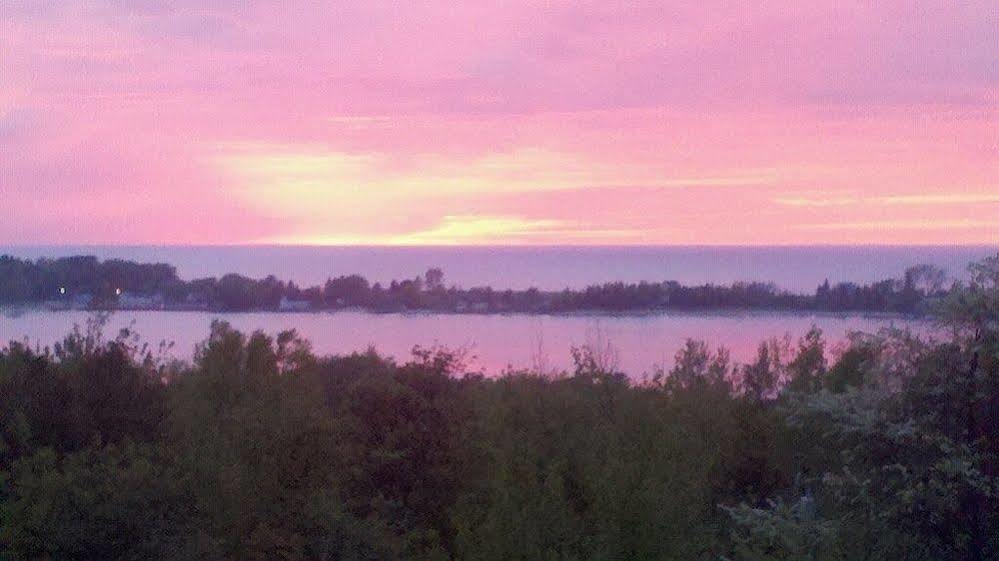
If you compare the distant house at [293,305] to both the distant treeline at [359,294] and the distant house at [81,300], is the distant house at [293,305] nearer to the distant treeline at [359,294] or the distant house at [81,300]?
the distant treeline at [359,294]

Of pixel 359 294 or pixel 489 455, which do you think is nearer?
pixel 489 455

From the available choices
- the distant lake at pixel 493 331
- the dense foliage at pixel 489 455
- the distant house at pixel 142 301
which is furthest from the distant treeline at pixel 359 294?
the dense foliage at pixel 489 455

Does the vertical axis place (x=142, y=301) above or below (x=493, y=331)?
above

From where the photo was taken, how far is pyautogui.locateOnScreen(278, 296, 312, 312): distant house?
94.1ft

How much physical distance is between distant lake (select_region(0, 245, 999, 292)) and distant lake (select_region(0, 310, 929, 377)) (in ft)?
8.10

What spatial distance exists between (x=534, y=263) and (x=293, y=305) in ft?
38.8

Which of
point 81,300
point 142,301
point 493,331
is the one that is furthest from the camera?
point 493,331

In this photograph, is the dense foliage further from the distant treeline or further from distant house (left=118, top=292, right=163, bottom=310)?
distant house (left=118, top=292, right=163, bottom=310)

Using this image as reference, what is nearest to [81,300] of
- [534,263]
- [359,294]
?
[359,294]

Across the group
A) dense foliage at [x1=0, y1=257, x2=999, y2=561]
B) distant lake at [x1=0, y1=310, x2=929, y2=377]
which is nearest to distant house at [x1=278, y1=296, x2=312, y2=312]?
distant lake at [x1=0, y1=310, x2=929, y2=377]

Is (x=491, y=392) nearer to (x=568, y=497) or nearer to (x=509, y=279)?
(x=568, y=497)

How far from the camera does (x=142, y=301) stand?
25.6 m

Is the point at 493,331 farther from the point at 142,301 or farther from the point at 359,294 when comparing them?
the point at 142,301

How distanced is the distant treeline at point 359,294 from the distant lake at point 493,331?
1.84ft
